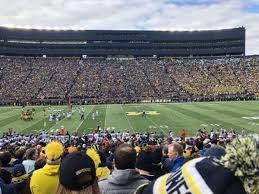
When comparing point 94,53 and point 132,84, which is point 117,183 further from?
point 94,53

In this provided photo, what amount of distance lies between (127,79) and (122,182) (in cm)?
8001

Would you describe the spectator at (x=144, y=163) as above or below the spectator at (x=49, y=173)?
below

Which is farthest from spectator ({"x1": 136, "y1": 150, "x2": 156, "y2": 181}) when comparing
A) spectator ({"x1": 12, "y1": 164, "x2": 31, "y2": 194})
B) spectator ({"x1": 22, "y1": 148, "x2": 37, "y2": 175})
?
spectator ({"x1": 22, "y1": 148, "x2": 37, "y2": 175})

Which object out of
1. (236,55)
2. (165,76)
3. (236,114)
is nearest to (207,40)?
(236,55)

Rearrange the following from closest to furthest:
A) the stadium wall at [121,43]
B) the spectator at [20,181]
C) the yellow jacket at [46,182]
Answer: the yellow jacket at [46,182]
the spectator at [20,181]
the stadium wall at [121,43]

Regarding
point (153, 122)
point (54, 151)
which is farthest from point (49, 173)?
point (153, 122)

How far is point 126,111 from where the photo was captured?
166 ft

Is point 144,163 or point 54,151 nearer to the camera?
point 54,151

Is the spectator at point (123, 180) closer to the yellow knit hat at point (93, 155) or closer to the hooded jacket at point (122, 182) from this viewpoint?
the hooded jacket at point (122, 182)

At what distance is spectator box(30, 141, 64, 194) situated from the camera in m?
4.69

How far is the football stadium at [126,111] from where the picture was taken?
3010mm

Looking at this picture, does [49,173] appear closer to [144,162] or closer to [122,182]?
[122,182]

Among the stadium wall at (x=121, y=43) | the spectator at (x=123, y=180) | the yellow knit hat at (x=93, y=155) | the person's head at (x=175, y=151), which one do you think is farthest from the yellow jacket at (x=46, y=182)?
the stadium wall at (x=121, y=43)

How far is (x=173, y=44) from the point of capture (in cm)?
10481
